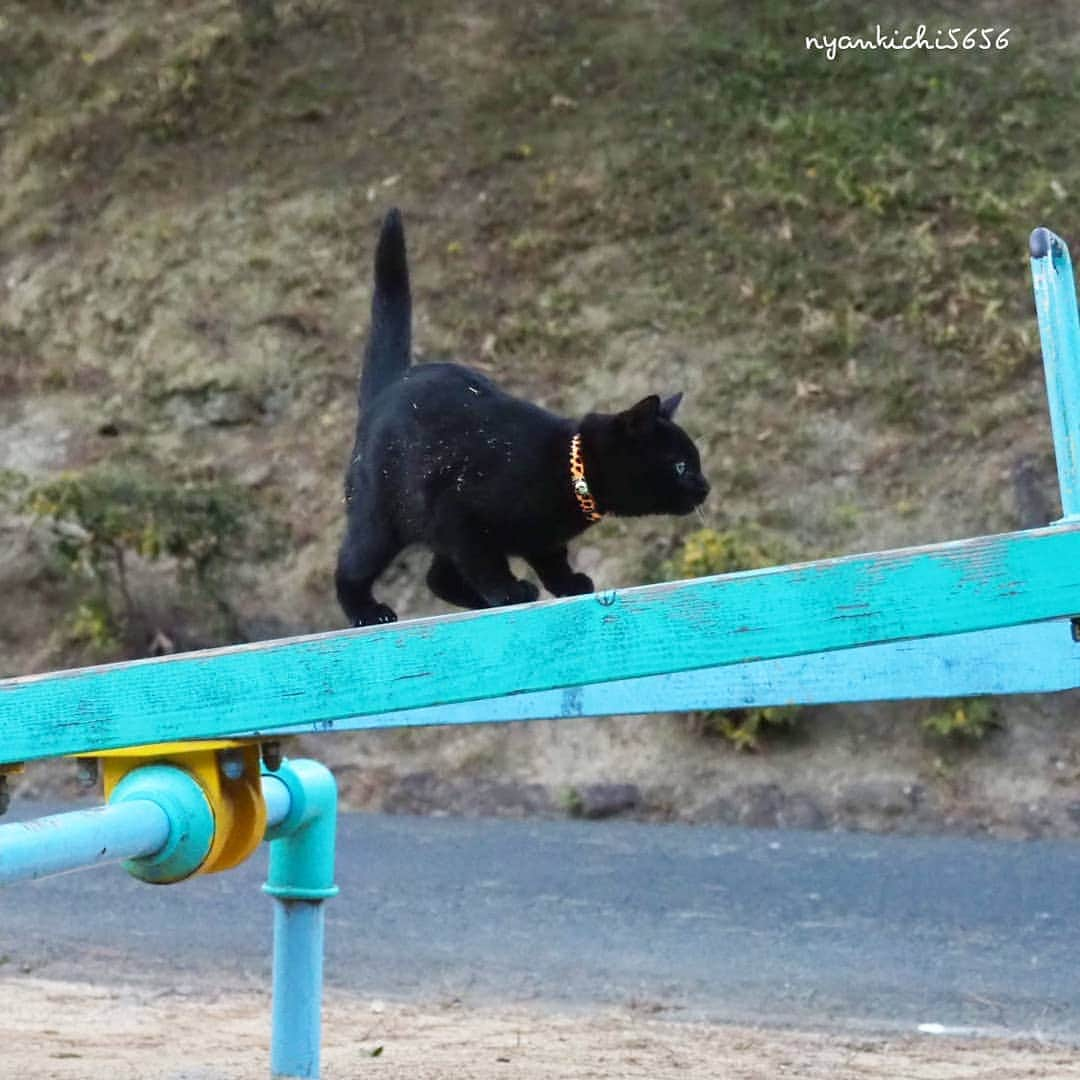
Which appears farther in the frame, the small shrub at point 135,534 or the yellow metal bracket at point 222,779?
the small shrub at point 135,534

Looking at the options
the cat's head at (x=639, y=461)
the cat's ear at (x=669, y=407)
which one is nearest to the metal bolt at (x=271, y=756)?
the cat's head at (x=639, y=461)

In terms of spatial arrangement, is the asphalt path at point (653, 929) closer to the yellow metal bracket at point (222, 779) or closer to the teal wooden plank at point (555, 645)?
the yellow metal bracket at point (222, 779)

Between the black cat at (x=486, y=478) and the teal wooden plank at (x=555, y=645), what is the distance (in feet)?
2.39

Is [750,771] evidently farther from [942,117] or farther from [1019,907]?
[942,117]

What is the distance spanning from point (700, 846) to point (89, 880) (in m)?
2.33

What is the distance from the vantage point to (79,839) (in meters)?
Result: 2.31

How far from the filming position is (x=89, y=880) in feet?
19.4

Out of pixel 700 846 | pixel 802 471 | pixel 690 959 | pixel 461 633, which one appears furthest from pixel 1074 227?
pixel 461 633

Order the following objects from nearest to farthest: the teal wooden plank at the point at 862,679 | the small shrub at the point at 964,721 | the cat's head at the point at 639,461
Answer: the teal wooden plank at the point at 862,679 < the cat's head at the point at 639,461 < the small shrub at the point at 964,721

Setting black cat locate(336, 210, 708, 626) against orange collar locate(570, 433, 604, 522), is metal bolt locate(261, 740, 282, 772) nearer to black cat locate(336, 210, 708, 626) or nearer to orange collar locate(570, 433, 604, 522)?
black cat locate(336, 210, 708, 626)

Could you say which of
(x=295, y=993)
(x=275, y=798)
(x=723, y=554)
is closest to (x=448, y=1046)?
(x=295, y=993)

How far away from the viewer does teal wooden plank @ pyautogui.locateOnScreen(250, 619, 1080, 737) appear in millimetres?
2389

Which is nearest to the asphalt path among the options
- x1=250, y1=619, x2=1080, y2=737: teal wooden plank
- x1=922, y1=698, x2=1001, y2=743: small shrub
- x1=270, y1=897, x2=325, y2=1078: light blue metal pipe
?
x1=922, y1=698, x2=1001, y2=743: small shrub

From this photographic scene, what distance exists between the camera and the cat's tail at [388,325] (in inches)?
120
